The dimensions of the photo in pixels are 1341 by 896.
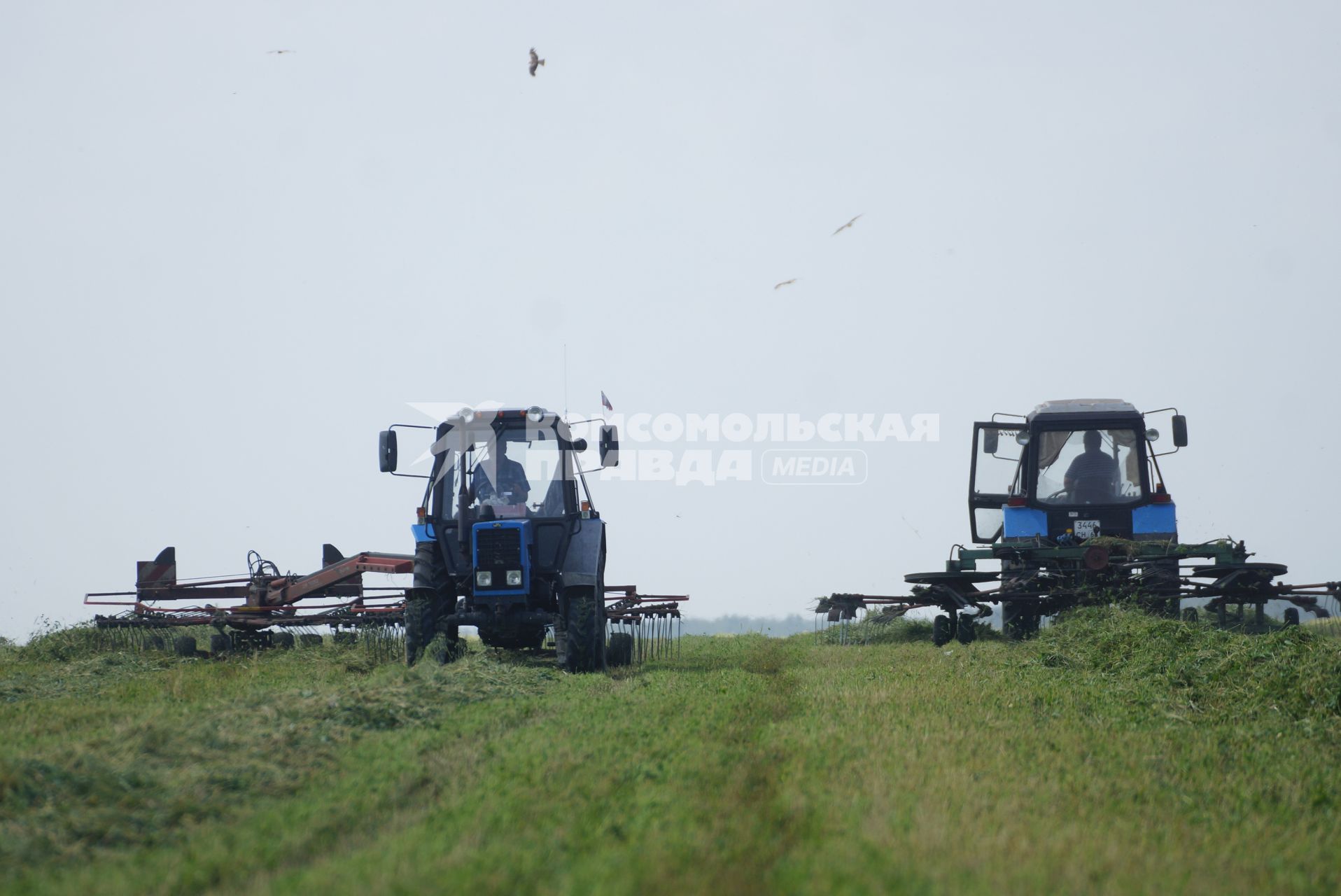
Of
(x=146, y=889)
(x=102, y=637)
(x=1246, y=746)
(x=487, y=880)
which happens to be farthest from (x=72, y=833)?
(x=102, y=637)

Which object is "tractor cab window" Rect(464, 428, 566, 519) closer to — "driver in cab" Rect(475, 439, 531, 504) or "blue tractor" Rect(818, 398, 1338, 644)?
"driver in cab" Rect(475, 439, 531, 504)

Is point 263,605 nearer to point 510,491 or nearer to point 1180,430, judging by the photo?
point 510,491

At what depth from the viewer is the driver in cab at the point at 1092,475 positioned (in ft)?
55.6

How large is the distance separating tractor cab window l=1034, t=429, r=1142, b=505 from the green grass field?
6314mm

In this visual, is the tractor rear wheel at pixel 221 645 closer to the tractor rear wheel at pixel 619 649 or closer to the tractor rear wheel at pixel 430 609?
the tractor rear wheel at pixel 430 609

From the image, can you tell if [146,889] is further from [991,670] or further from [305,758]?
[991,670]

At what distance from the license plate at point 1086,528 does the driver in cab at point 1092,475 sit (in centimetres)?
30

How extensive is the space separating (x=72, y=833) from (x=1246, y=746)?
671 cm

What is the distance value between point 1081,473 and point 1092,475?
0.16 m

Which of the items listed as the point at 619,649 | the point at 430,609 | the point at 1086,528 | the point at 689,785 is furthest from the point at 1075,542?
the point at 689,785

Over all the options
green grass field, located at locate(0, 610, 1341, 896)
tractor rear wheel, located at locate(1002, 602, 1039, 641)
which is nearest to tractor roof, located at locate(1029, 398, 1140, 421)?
tractor rear wheel, located at locate(1002, 602, 1039, 641)

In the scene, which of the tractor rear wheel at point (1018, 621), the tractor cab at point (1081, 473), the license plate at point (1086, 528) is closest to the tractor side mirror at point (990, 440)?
the tractor cab at point (1081, 473)

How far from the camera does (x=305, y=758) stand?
21.6 ft

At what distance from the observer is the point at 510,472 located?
13438mm
